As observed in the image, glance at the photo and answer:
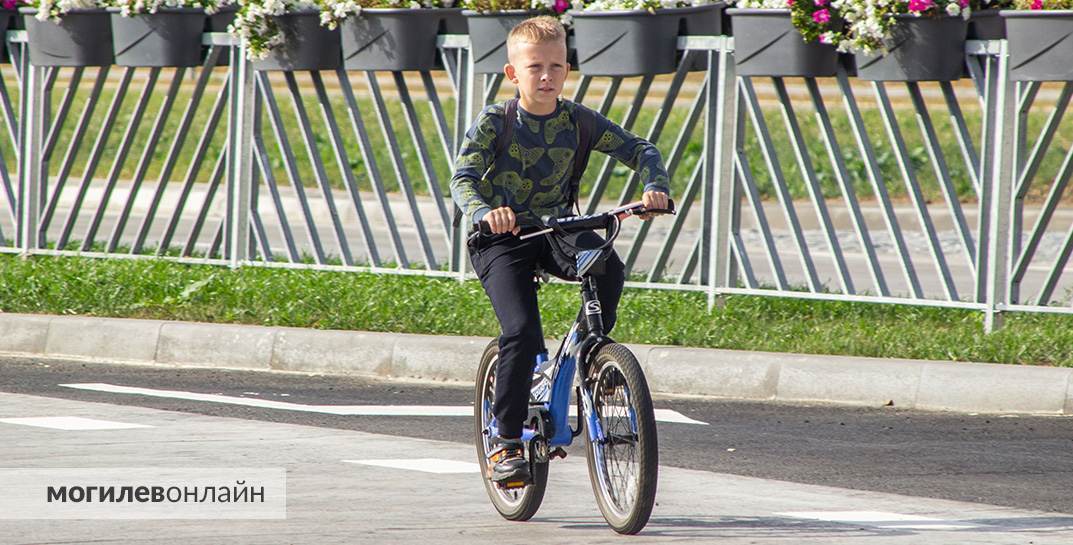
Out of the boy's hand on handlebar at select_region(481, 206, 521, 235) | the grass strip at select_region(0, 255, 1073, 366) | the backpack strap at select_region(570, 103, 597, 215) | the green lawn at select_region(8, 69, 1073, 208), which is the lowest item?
the green lawn at select_region(8, 69, 1073, 208)

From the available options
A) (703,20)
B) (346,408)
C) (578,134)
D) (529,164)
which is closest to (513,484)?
(529,164)

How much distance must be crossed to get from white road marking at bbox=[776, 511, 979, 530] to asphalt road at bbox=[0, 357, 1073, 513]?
1.30ft

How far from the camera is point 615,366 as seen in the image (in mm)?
5184

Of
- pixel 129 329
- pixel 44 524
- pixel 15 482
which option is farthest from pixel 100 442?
pixel 129 329

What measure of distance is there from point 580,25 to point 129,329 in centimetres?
261

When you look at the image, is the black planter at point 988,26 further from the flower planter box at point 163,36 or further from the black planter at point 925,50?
the flower planter box at point 163,36

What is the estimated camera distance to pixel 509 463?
17.8ft

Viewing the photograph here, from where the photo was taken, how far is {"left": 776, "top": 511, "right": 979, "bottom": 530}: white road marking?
544 centimetres

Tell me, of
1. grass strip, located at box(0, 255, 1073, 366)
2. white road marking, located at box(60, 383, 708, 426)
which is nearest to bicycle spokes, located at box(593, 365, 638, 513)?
white road marking, located at box(60, 383, 708, 426)

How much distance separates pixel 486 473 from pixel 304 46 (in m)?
5.27

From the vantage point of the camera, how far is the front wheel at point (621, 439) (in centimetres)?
507

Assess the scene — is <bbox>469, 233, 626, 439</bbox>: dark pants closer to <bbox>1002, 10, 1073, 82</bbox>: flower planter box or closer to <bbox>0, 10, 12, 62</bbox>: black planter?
<bbox>1002, 10, 1073, 82</bbox>: flower planter box

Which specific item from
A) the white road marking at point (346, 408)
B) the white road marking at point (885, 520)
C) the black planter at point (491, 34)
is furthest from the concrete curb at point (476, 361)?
the white road marking at point (885, 520)

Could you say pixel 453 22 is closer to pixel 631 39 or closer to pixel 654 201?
pixel 631 39
